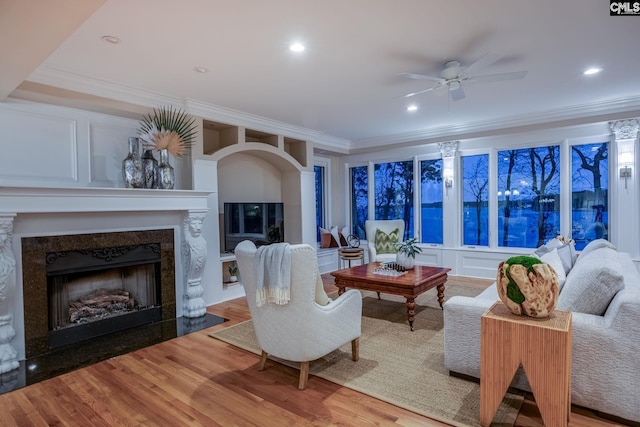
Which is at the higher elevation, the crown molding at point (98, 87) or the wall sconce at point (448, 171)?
the crown molding at point (98, 87)

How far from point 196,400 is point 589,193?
18.5 ft

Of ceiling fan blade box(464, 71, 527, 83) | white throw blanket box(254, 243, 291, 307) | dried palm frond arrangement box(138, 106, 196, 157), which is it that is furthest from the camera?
dried palm frond arrangement box(138, 106, 196, 157)

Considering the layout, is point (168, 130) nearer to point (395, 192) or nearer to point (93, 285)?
point (93, 285)

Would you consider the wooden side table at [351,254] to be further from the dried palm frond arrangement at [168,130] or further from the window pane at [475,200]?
the dried palm frond arrangement at [168,130]

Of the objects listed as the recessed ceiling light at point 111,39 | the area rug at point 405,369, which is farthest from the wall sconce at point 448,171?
the recessed ceiling light at point 111,39

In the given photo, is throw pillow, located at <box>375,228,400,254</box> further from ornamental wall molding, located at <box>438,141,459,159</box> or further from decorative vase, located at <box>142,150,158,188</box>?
decorative vase, located at <box>142,150,158,188</box>

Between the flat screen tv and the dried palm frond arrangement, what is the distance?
3.77 feet

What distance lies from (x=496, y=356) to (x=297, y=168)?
4391mm

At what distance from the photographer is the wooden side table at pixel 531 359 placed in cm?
181

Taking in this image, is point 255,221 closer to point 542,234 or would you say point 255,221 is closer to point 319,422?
point 319,422

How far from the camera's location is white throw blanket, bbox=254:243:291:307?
91.0 inches

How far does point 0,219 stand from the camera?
281 cm

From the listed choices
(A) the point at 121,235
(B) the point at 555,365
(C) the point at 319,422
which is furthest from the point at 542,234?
(A) the point at 121,235

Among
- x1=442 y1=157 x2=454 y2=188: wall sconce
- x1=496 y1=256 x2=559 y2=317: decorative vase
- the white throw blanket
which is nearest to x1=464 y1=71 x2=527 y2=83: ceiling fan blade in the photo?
x1=496 y1=256 x2=559 y2=317: decorative vase
